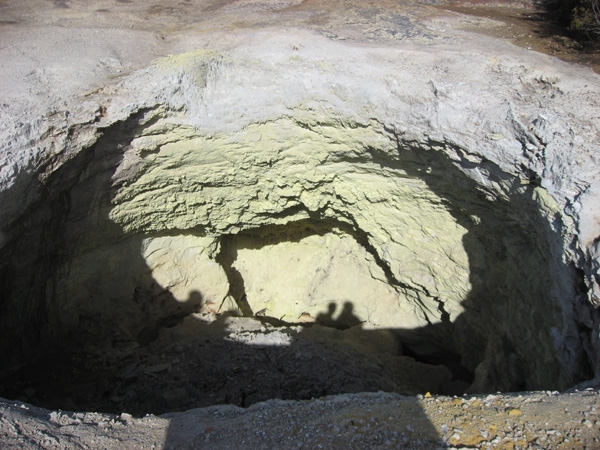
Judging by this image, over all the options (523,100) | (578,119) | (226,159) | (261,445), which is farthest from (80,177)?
(578,119)

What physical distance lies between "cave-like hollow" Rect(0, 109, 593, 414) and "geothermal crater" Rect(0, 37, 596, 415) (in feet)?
0.08

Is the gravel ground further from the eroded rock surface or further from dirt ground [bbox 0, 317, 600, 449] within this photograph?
Result: the eroded rock surface

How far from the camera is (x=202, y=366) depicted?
19.4ft

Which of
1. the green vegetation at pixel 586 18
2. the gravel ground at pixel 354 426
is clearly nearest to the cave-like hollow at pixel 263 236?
the gravel ground at pixel 354 426

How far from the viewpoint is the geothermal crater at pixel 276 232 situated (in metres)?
4.48

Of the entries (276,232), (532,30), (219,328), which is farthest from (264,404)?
(532,30)

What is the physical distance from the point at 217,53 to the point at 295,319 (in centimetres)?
430

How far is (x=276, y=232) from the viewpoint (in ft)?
24.6

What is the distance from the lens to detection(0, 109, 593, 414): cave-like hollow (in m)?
4.73

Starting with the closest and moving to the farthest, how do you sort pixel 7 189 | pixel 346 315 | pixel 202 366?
pixel 7 189
pixel 202 366
pixel 346 315

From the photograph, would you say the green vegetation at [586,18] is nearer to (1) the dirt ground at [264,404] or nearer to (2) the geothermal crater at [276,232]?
(2) the geothermal crater at [276,232]

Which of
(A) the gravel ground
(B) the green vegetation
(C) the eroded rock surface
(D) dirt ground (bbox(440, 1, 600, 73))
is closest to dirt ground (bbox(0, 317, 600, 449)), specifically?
(A) the gravel ground

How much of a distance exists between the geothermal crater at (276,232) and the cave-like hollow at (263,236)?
2cm

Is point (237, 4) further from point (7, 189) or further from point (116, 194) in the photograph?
point (7, 189)
